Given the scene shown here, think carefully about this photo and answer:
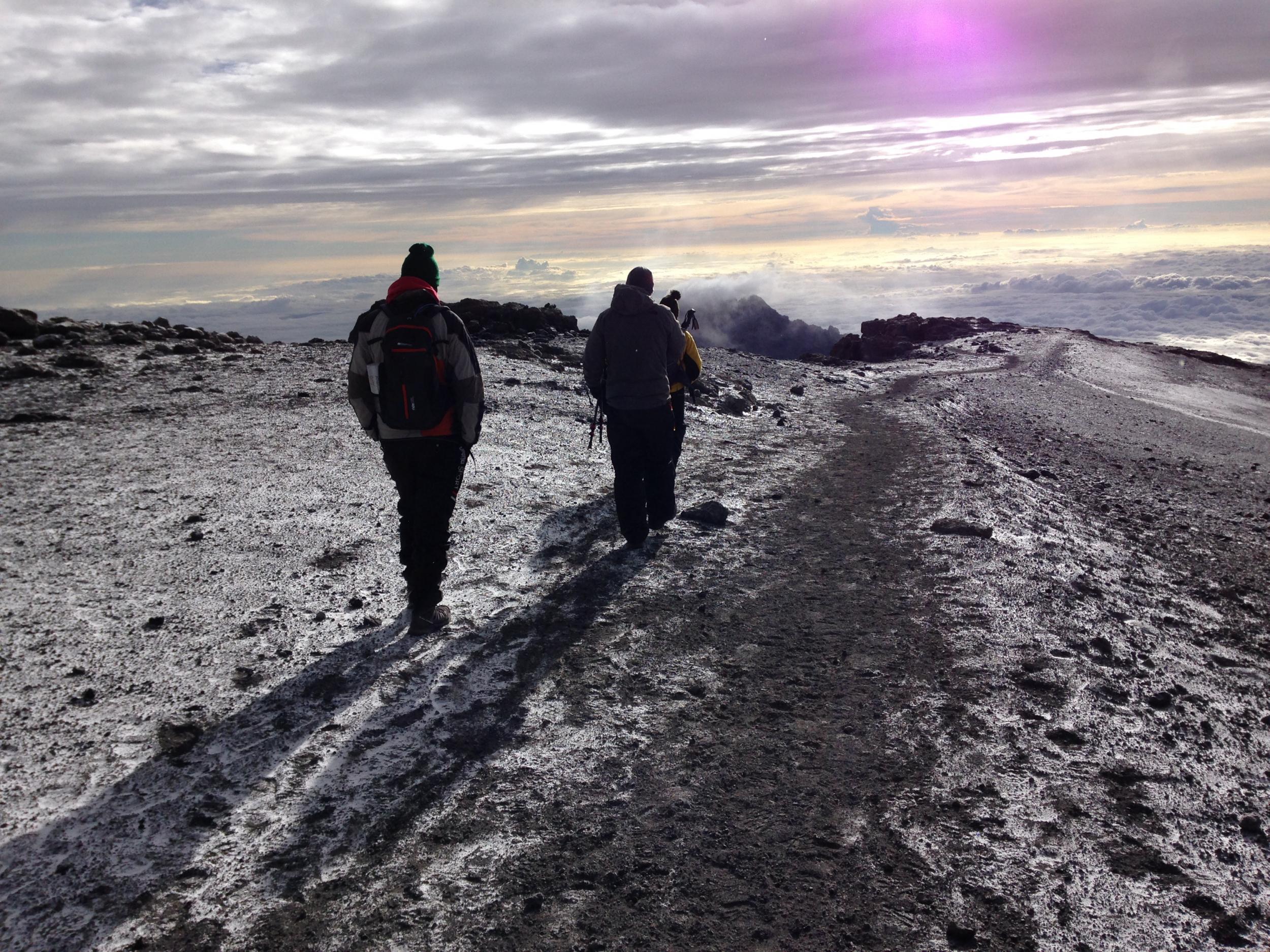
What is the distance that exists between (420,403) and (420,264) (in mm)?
935

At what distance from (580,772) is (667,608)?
2278 millimetres

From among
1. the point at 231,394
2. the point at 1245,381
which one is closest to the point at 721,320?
the point at 1245,381

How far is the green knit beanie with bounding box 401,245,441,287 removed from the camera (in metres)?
5.32

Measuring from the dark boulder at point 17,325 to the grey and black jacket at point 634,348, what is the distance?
543 inches

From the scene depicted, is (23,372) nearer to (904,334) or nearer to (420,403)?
(420,403)

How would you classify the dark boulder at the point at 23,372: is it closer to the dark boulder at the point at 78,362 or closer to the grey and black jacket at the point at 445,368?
the dark boulder at the point at 78,362

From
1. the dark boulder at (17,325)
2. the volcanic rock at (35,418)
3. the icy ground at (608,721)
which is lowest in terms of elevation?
the icy ground at (608,721)

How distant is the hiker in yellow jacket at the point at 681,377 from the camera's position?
27.6ft

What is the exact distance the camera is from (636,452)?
7605mm

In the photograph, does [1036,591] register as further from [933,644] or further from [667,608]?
[667,608]

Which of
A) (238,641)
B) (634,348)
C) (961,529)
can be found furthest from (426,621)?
(961,529)

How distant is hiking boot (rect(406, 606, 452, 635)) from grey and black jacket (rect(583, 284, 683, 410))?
263cm

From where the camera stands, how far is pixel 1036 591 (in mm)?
6605

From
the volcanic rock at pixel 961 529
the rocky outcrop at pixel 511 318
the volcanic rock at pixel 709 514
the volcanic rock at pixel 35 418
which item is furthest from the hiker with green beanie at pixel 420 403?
the rocky outcrop at pixel 511 318
